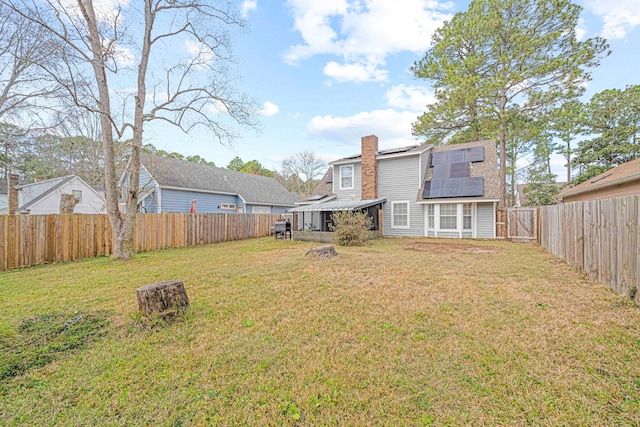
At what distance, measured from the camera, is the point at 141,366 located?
2.72 meters

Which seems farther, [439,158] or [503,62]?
[503,62]

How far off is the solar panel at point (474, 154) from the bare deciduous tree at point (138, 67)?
466 inches

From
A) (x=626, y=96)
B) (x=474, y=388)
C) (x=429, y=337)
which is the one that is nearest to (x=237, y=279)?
(x=429, y=337)

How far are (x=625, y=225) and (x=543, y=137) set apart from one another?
2580cm

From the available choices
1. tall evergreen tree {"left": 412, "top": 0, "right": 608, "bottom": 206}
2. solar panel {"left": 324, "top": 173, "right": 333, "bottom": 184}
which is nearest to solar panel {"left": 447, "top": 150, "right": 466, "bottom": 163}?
tall evergreen tree {"left": 412, "top": 0, "right": 608, "bottom": 206}

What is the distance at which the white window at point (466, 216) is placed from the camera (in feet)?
45.7

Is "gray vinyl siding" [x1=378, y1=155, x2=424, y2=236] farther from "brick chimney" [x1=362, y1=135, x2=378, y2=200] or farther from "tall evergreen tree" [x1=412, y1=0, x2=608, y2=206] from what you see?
"tall evergreen tree" [x1=412, y1=0, x2=608, y2=206]

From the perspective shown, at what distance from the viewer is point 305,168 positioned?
38.9m

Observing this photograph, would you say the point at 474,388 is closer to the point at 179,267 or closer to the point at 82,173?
the point at 179,267

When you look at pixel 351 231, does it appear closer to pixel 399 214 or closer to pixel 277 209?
pixel 399 214

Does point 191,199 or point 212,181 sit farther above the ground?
point 212,181

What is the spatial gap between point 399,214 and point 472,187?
156 inches

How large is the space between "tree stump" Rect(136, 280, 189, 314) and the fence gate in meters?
14.7

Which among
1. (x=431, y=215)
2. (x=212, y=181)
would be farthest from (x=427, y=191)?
(x=212, y=181)
